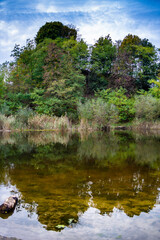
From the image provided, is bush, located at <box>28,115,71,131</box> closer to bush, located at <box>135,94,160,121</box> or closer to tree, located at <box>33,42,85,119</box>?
tree, located at <box>33,42,85,119</box>

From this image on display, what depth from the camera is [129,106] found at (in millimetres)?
26484

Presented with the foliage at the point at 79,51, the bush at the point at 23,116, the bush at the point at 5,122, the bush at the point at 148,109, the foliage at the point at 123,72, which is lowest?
the bush at the point at 5,122

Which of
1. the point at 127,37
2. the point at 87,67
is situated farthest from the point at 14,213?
the point at 127,37

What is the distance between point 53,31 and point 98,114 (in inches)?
718

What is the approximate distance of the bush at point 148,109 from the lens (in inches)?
906

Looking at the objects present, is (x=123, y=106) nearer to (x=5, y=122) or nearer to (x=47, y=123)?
(x=47, y=123)

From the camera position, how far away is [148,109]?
Result: 75.2 ft

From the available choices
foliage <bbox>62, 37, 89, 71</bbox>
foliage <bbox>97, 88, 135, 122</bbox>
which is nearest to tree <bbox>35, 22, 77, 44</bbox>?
foliage <bbox>62, 37, 89, 71</bbox>

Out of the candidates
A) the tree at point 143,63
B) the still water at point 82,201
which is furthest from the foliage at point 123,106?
the still water at point 82,201

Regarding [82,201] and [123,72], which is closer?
[82,201]

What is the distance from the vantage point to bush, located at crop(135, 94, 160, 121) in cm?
2300

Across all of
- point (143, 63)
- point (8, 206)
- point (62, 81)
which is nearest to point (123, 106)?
point (62, 81)

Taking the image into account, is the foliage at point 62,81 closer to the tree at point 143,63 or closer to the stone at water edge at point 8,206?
the tree at point 143,63

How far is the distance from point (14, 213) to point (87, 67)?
3017cm
